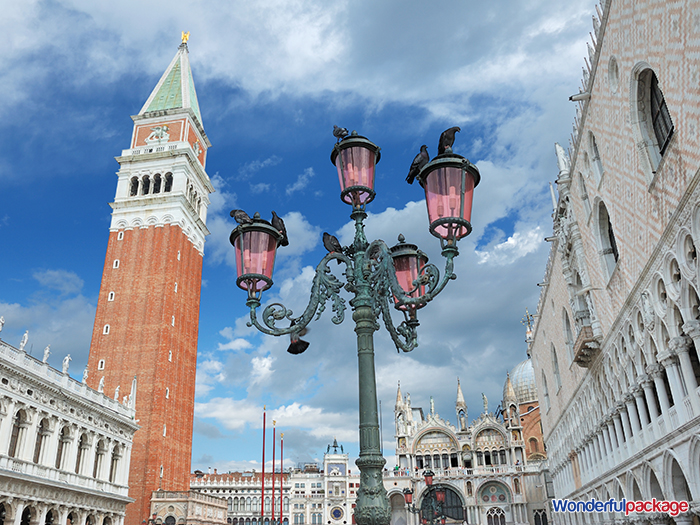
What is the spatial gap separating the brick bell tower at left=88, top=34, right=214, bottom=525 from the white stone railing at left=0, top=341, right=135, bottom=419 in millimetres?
5344

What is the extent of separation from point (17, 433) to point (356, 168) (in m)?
23.7

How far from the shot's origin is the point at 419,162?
284 inches

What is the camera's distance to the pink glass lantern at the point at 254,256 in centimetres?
723

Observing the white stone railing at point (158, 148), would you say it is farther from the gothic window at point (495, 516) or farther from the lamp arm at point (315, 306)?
the lamp arm at point (315, 306)

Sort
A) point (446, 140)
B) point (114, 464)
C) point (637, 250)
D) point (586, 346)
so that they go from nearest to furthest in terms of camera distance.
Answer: point (446, 140)
point (637, 250)
point (586, 346)
point (114, 464)

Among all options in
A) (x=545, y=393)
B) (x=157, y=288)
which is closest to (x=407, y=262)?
(x=545, y=393)

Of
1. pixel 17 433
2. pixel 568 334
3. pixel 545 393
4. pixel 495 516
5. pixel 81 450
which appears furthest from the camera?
pixel 495 516

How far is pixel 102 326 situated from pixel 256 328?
41.1m

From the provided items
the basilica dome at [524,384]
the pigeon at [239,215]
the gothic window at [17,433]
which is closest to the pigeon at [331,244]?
the pigeon at [239,215]

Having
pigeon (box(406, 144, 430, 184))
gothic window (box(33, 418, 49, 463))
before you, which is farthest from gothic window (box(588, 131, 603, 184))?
gothic window (box(33, 418, 49, 463))

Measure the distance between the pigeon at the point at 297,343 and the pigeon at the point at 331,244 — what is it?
46.7 inches

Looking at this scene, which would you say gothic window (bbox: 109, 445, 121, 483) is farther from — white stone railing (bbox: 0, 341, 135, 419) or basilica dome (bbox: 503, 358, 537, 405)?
basilica dome (bbox: 503, 358, 537, 405)

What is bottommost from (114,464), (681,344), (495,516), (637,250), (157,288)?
(495,516)

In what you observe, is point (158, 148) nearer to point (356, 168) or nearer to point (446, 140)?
point (356, 168)
